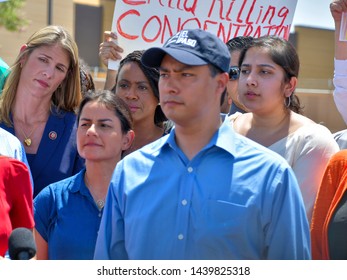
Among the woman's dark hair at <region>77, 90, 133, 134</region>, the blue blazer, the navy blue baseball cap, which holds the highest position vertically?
the navy blue baseball cap

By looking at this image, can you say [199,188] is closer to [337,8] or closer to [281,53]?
[281,53]

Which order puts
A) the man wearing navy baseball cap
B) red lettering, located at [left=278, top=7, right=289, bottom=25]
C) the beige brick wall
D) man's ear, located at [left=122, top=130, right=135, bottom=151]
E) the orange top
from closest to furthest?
the man wearing navy baseball cap < the orange top < man's ear, located at [left=122, top=130, right=135, bottom=151] < red lettering, located at [left=278, top=7, right=289, bottom=25] < the beige brick wall

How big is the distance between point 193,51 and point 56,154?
185 cm

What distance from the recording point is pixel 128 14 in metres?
5.43

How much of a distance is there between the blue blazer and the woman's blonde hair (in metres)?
0.11

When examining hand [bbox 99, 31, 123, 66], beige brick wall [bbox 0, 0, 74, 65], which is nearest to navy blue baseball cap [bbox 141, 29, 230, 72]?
hand [bbox 99, 31, 123, 66]

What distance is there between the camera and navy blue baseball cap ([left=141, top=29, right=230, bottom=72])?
3.05 metres

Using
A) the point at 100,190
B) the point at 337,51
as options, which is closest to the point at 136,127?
the point at 100,190

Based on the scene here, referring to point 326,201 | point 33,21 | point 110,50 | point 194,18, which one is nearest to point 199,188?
point 326,201

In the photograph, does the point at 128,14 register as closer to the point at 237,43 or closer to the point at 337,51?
the point at 237,43

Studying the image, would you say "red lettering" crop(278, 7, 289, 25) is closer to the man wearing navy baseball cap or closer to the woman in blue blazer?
the woman in blue blazer

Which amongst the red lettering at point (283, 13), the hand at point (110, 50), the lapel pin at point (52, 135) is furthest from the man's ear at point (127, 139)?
the red lettering at point (283, 13)

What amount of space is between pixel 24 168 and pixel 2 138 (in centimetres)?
46

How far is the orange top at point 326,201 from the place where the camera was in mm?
3482
